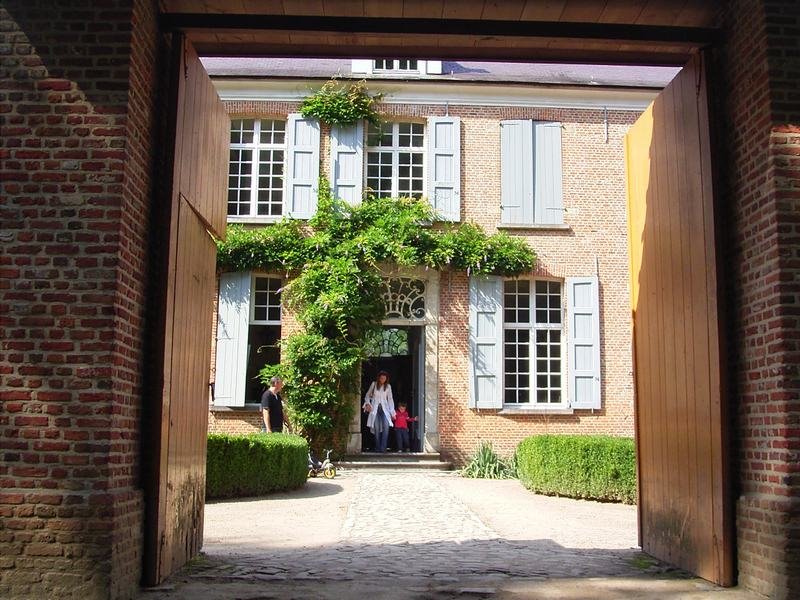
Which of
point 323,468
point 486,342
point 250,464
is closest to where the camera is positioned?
point 250,464

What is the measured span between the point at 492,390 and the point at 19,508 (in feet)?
37.2

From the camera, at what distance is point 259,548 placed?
7074 mm

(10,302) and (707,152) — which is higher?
(707,152)

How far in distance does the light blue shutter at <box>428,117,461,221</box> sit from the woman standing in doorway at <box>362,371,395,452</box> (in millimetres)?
3410

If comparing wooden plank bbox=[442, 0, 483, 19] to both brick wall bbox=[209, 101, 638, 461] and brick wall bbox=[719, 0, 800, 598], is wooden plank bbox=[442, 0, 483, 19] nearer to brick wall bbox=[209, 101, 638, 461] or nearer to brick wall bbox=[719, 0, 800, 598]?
brick wall bbox=[719, 0, 800, 598]

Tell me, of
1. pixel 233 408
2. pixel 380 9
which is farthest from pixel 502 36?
pixel 233 408

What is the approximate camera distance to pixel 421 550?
6965 millimetres

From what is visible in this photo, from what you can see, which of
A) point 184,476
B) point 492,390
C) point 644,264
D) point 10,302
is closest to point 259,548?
point 184,476

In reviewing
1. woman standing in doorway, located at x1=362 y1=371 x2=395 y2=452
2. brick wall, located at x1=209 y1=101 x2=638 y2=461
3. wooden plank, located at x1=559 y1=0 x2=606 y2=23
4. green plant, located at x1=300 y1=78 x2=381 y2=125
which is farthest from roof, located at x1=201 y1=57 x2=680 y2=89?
wooden plank, located at x1=559 y1=0 x2=606 y2=23

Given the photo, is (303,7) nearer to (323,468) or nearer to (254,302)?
(323,468)

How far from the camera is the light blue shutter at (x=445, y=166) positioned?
15656 mm

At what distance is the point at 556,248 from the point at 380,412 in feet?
15.1

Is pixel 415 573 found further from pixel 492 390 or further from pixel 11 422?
pixel 492 390

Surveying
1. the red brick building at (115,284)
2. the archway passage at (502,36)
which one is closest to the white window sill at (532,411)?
the archway passage at (502,36)
